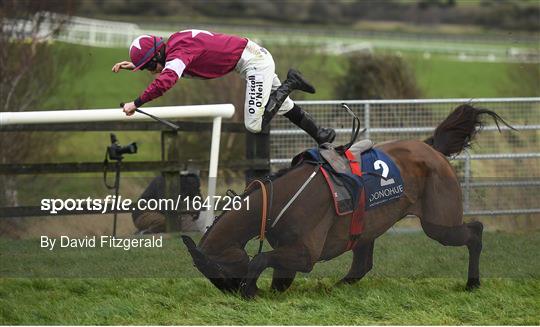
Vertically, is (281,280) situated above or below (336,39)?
below

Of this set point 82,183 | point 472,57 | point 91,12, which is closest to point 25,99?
point 82,183

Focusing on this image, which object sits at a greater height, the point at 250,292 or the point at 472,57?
the point at 472,57

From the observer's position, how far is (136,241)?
7324 mm

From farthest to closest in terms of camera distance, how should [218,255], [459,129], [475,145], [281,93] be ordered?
[475,145] < [459,129] < [281,93] < [218,255]

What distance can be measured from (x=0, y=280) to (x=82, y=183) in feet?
14.5

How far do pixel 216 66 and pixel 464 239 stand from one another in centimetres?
237

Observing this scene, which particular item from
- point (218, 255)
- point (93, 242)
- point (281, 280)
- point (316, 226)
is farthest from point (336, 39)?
point (218, 255)

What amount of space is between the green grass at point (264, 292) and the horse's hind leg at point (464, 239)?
117mm

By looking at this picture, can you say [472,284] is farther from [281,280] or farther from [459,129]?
[281,280]

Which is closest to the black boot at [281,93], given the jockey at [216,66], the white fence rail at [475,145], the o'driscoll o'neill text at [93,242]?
the jockey at [216,66]

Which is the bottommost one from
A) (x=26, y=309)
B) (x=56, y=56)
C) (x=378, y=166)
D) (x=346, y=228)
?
(x=26, y=309)

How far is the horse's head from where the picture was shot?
6.70m

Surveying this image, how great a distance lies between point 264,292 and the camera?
6969 millimetres

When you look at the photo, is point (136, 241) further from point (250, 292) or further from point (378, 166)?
point (378, 166)
